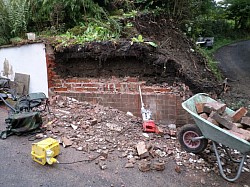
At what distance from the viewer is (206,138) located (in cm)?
318

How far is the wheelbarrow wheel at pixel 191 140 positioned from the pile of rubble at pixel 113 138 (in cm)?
9

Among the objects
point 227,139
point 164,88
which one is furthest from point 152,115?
point 227,139

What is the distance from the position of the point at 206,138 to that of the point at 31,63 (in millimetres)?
3486

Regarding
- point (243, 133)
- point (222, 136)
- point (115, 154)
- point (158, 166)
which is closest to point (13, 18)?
point (115, 154)

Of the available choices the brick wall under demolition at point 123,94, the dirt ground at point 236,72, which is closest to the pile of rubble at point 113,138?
the brick wall under demolition at point 123,94

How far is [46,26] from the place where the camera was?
5.70 meters

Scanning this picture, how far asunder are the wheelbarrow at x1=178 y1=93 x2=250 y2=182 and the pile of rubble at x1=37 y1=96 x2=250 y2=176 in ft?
0.53

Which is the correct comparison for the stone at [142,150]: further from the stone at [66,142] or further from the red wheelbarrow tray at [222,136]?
the stone at [66,142]

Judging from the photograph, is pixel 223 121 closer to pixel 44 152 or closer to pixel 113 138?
pixel 113 138

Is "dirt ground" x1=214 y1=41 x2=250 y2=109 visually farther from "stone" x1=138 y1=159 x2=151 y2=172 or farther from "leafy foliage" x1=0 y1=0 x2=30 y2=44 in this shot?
"leafy foliage" x1=0 y1=0 x2=30 y2=44

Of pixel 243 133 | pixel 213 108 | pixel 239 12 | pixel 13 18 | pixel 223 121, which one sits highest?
pixel 239 12

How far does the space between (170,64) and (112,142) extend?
5.62ft

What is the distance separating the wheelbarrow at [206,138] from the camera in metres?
2.80

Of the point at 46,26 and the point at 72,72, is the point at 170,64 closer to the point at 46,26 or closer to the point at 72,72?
the point at 72,72
